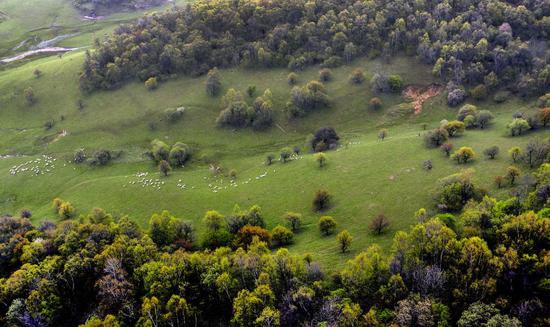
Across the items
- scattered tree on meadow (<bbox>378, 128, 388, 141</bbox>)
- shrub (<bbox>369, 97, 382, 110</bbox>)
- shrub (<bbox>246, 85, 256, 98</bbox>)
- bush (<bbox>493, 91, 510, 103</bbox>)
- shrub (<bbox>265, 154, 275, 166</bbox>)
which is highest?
shrub (<bbox>246, 85, 256, 98</bbox>)

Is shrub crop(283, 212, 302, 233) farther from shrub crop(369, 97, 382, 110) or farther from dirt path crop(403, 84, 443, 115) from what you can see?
dirt path crop(403, 84, 443, 115)

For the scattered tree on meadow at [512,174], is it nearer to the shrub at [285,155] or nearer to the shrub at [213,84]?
the shrub at [285,155]

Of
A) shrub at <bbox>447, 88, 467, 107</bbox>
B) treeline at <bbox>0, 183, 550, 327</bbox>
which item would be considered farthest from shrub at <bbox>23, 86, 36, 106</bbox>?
shrub at <bbox>447, 88, 467, 107</bbox>

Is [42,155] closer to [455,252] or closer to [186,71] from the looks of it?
[186,71]

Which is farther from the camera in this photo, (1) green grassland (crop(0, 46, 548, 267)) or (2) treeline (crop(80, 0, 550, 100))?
(2) treeline (crop(80, 0, 550, 100))

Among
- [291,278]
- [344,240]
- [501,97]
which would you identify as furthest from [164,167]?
[501,97]

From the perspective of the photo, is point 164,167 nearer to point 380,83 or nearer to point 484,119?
point 380,83
